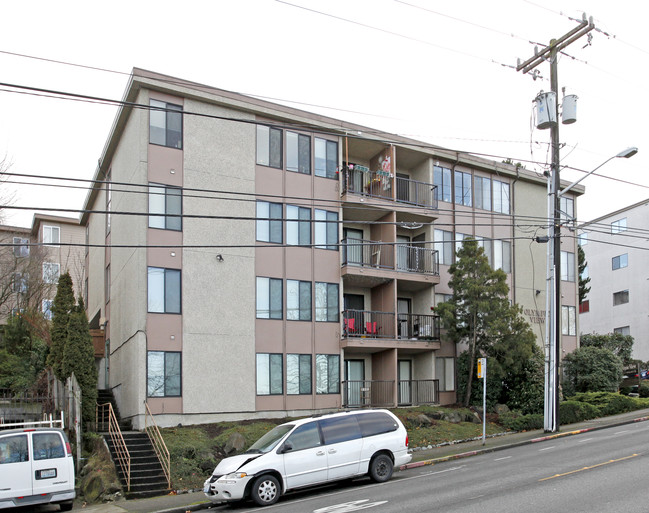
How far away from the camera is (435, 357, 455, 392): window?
95.5 ft

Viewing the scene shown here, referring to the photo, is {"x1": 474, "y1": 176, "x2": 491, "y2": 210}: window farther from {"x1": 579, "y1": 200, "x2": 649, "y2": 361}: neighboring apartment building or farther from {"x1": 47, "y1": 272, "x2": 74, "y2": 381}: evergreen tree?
{"x1": 579, "y1": 200, "x2": 649, "y2": 361}: neighboring apartment building

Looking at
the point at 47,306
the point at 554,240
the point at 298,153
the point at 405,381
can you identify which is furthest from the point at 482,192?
the point at 47,306

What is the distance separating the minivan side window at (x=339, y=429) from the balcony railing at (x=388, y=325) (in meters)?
9.88

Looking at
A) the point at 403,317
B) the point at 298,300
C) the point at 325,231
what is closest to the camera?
the point at 298,300

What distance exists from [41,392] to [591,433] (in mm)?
18770

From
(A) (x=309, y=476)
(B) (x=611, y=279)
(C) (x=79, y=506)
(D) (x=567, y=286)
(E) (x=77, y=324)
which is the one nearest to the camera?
(A) (x=309, y=476)

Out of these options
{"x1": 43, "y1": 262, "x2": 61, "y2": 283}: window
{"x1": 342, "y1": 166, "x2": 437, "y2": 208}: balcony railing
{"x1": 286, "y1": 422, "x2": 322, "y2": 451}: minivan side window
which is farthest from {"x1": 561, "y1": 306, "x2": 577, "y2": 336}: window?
{"x1": 43, "y1": 262, "x2": 61, "y2": 283}: window

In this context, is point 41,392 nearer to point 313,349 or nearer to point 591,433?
point 313,349

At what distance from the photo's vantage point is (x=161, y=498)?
664 inches

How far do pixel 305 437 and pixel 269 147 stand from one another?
1296 centimetres

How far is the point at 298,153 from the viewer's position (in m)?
26.3

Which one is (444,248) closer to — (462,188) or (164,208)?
(462,188)

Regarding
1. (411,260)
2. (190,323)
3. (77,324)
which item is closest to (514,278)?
(411,260)

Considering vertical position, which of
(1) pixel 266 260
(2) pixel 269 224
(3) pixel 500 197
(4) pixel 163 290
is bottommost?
(4) pixel 163 290
